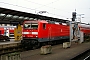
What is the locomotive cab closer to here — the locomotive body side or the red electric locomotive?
the red electric locomotive

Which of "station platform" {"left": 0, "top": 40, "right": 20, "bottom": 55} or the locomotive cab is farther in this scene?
the locomotive cab

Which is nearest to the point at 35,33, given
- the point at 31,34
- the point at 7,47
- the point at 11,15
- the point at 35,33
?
the point at 35,33

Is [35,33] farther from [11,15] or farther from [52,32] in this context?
[52,32]

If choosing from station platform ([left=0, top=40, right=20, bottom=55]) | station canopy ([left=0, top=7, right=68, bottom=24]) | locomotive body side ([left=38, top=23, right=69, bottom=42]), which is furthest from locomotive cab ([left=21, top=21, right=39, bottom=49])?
station canopy ([left=0, top=7, right=68, bottom=24])

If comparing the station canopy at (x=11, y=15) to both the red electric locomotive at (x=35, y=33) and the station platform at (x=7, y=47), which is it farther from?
the station platform at (x=7, y=47)

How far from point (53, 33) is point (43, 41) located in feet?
13.0

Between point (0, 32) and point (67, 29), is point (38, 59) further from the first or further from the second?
point (0, 32)

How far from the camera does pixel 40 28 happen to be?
2167 centimetres

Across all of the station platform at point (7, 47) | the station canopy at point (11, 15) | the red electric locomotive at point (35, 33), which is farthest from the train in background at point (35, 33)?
the station canopy at point (11, 15)

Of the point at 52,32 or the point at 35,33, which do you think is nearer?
the point at 35,33

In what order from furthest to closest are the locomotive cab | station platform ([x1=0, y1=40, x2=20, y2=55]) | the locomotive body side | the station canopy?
the locomotive body side → the locomotive cab → the station canopy → station platform ([x1=0, y1=40, x2=20, y2=55])

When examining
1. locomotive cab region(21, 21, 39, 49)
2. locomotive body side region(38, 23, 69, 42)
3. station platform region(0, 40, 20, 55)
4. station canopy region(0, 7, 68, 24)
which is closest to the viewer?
station platform region(0, 40, 20, 55)

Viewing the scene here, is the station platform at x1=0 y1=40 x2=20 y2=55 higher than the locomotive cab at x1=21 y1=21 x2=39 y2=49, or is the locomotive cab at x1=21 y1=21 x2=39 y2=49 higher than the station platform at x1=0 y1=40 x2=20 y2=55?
the locomotive cab at x1=21 y1=21 x2=39 y2=49

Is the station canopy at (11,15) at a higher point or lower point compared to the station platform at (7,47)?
higher
